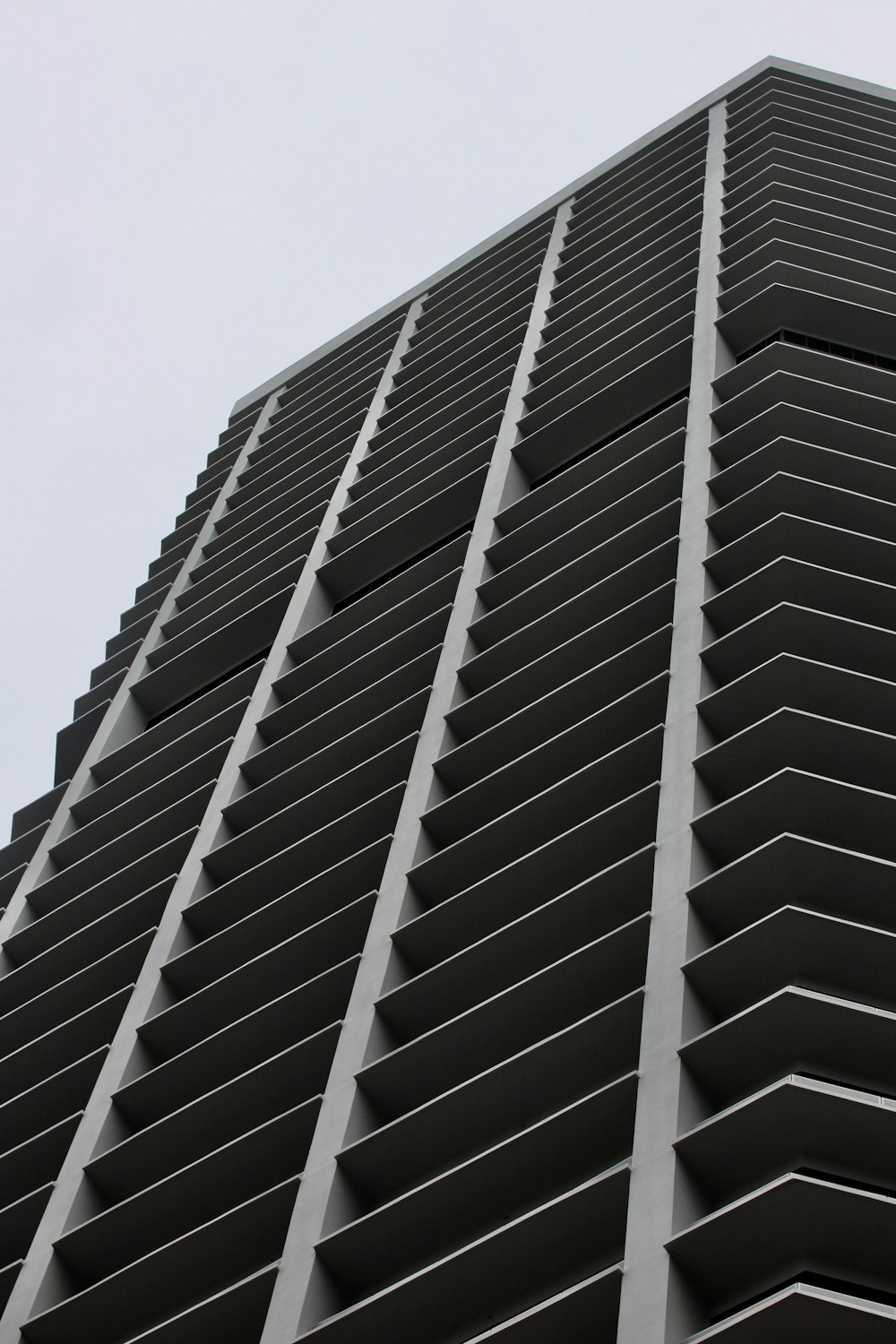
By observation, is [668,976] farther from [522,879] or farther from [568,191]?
[568,191]

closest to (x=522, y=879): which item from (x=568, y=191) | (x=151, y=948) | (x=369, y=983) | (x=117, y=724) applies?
(x=369, y=983)

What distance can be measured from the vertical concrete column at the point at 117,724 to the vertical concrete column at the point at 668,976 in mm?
11209

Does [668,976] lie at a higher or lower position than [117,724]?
lower

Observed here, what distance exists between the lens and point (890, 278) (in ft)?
102

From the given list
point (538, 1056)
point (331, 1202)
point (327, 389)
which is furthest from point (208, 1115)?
point (327, 389)

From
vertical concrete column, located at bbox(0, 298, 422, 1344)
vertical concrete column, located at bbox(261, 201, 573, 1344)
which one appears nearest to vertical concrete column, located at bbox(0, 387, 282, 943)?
vertical concrete column, located at bbox(0, 298, 422, 1344)

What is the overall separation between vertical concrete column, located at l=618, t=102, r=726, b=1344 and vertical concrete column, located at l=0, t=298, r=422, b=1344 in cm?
673

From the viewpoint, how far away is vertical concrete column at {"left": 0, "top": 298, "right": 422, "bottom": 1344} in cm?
1769

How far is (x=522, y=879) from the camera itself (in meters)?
18.2

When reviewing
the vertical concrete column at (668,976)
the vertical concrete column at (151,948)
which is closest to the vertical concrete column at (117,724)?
the vertical concrete column at (151,948)

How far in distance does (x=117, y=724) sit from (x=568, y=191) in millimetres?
20712

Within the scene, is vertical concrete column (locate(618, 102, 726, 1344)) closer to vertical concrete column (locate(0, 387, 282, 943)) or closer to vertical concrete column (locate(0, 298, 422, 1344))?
vertical concrete column (locate(0, 298, 422, 1344))

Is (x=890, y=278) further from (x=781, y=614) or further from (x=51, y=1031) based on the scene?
(x=51, y=1031)

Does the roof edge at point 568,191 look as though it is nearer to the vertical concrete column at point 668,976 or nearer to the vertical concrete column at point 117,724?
the vertical concrete column at point 117,724
